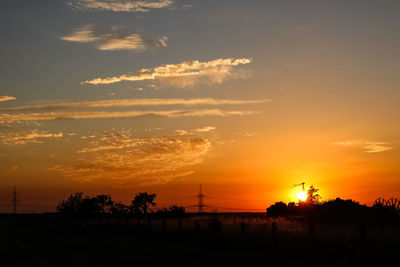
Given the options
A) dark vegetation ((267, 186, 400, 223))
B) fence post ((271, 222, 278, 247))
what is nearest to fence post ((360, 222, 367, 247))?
fence post ((271, 222, 278, 247))

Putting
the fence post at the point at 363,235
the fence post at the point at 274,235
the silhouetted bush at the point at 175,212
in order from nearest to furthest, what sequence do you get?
the fence post at the point at 363,235, the fence post at the point at 274,235, the silhouetted bush at the point at 175,212

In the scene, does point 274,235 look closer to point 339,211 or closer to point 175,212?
point 339,211

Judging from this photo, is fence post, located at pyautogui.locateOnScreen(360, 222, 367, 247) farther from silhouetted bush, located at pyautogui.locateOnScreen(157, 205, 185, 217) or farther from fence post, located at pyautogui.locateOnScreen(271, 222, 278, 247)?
silhouetted bush, located at pyautogui.locateOnScreen(157, 205, 185, 217)

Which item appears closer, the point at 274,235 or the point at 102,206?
the point at 274,235

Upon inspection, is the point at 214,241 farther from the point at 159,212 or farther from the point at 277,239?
the point at 159,212

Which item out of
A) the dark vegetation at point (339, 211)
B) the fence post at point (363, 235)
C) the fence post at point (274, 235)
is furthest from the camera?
the dark vegetation at point (339, 211)

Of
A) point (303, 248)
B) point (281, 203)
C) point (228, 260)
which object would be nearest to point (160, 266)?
point (228, 260)

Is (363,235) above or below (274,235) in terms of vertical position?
above

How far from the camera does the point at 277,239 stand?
27.6 meters

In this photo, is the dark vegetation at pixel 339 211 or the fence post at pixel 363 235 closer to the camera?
the fence post at pixel 363 235

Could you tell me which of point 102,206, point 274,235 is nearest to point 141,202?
point 102,206

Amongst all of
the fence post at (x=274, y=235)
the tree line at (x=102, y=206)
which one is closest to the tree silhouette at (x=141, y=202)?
the tree line at (x=102, y=206)

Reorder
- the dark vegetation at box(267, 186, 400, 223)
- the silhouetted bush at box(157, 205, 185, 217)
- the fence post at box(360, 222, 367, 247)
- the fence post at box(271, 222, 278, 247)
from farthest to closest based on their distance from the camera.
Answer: the silhouetted bush at box(157, 205, 185, 217) → the dark vegetation at box(267, 186, 400, 223) → the fence post at box(271, 222, 278, 247) → the fence post at box(360, 222, 367, 247)

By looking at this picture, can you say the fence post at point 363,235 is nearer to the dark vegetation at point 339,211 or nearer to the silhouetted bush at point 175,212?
the dark vegetation at point 339,211
